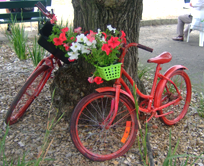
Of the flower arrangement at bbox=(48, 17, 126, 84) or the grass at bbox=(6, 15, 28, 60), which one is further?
the grass at bbox=(6, 15, 28, 60)

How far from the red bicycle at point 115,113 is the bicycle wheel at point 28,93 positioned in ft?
1.93

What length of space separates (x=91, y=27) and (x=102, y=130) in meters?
1.11

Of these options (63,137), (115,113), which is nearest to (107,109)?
(115,113)

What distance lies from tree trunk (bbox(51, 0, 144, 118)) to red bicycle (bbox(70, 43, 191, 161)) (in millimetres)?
237

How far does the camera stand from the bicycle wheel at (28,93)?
2.50m

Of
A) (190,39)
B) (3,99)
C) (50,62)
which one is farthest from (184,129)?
(190,39)

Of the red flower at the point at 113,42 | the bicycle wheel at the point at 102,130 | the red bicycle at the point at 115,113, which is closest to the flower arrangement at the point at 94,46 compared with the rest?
the red flower at the point at 113,42

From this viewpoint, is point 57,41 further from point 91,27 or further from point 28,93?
point 28,93

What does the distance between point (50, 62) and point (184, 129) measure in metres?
1.78

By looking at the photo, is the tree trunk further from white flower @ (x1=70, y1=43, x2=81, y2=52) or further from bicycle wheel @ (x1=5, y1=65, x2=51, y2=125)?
white flower @ (x1=70, y1=43, x2=81, y2=52)

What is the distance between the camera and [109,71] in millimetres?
2045

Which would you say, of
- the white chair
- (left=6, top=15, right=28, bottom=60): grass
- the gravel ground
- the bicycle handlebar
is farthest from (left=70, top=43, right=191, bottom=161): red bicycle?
the white chair

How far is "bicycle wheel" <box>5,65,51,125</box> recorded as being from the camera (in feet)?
8.21

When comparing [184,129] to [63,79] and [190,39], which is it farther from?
[190,39]
